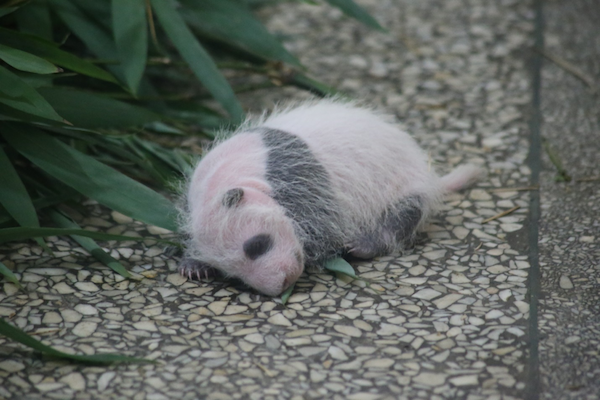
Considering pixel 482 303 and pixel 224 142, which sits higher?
pixel 224 142

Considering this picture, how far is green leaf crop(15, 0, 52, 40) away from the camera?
3.65 metres

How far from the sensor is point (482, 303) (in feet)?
9.77

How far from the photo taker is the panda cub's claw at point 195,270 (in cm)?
316

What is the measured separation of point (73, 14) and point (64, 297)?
163 cm

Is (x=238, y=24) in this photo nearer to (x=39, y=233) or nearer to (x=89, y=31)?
(x=89, y=31)

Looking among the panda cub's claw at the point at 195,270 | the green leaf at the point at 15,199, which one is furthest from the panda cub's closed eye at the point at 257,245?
the green leaf at the point at 15,199

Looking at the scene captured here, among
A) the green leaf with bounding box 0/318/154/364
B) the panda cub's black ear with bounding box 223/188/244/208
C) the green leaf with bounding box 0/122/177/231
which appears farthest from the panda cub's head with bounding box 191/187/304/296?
the green leaf with bounding box 0/318/154/364

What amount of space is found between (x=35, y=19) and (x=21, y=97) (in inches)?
30.3

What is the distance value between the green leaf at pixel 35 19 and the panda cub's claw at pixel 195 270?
54.0 inches

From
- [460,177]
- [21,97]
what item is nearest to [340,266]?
[460,177]

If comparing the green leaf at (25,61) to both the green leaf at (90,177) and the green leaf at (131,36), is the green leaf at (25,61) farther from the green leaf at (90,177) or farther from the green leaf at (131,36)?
the green leaf at (131,36)

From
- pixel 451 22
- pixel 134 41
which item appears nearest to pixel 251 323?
pixel 134 41

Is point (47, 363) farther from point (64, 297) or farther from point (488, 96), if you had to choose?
point (488, 96)

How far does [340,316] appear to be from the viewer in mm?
2906
